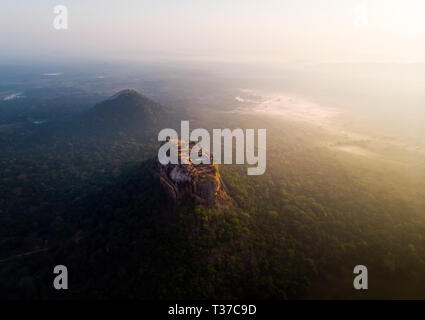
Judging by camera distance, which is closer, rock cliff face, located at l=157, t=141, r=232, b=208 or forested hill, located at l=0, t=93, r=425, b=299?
forested hill, located at l=0, t=93, r=425, b=299

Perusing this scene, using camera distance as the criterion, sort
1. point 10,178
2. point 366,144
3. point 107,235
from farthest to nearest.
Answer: point 366,144
point 10,178
point 107,235

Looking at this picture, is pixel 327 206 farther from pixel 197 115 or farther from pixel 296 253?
pixel 197 115

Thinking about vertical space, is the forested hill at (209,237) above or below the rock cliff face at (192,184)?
below

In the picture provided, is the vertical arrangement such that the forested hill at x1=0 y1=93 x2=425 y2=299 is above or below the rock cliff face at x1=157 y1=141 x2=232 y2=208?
below

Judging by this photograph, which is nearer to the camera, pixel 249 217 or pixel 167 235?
pixel 167 235

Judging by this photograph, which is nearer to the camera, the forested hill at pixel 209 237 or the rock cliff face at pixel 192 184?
the forested hill at pixel 209 237
